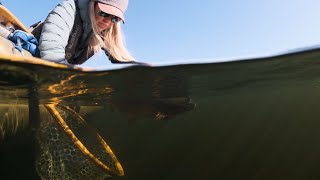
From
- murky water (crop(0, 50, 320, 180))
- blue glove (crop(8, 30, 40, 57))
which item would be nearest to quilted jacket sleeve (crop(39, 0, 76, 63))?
blue glove (crop(8, 30, 40, 57))

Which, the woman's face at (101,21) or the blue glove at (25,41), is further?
the woman's face at (101,21)

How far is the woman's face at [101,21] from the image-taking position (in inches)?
115

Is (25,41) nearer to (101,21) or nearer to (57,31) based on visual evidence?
(57,31)

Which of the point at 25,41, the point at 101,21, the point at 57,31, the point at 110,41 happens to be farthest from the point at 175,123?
the point at 25,41

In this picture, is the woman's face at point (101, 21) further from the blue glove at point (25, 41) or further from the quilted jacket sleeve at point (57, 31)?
the blue glove at point (25, 41)

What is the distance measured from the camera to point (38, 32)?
2789mm

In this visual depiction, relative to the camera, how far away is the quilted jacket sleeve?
253 centimetres

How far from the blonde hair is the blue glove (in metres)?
0.49

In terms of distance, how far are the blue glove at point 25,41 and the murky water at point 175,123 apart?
435mm

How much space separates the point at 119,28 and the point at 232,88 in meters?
1.27

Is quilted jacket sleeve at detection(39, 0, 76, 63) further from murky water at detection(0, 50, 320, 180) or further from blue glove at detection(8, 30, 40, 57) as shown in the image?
murky water at detection(0, 50, 320, 180)

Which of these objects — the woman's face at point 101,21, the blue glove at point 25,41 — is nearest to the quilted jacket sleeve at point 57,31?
the blue glove at point 25,41

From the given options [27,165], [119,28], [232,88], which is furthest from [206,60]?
[27,165]

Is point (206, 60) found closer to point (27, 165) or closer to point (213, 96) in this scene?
point (213, 96)
